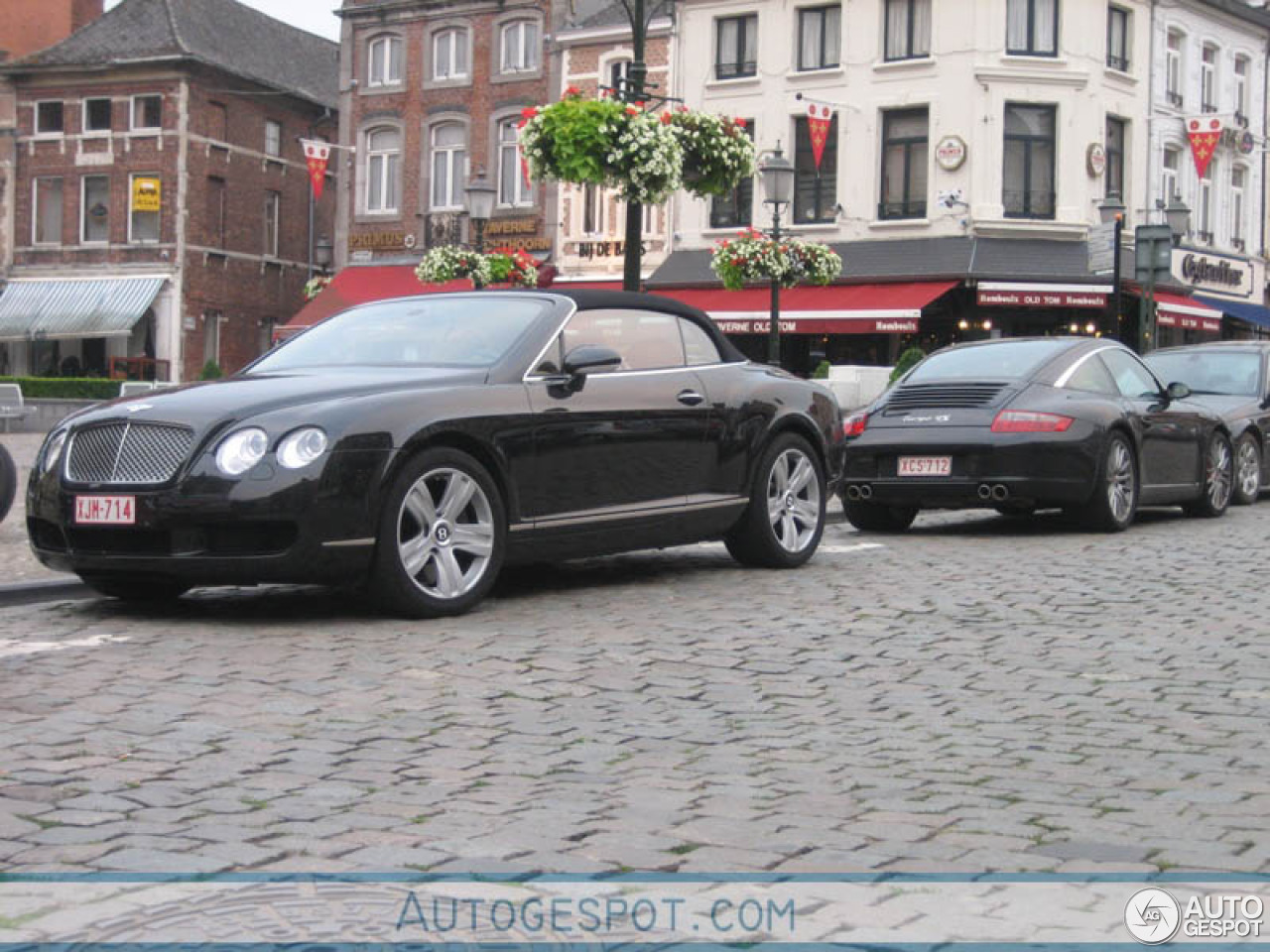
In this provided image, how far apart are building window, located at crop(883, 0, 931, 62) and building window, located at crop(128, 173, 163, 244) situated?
64.5 feet

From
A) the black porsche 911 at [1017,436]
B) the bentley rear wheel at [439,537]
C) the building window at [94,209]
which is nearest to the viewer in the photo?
the bentley rear wheel at [439,537]

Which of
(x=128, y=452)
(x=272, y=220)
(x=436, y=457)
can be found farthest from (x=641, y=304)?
(x=272, y=220)

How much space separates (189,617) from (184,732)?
2558 mm

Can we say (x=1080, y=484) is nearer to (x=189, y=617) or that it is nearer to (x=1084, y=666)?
(x=1084, y=666)

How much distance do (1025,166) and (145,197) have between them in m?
22.8

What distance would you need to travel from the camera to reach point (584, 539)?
8289 mm

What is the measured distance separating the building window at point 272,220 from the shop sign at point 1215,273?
2438cm

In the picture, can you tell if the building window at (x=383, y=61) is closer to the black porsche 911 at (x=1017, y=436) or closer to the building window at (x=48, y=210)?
the building window at (x=48, y=210)

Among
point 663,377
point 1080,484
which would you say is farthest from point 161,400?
point 1080,484

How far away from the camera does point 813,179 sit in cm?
3856

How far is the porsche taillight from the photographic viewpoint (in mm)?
11742

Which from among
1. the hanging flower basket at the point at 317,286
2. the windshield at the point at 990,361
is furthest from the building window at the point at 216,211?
the windshield at the point at 990,361

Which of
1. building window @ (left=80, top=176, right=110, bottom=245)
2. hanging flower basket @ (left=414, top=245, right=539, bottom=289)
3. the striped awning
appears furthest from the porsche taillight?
building window @ (left=80, top=176, right=110, bottom=245)

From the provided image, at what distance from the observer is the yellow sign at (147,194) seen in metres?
45.8
